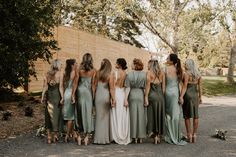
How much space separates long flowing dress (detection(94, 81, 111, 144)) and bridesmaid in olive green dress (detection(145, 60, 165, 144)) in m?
0.94

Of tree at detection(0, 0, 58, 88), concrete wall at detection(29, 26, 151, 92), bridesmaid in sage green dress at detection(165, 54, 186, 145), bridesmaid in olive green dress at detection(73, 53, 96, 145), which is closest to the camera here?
bridesmaid in olive green dress at detection(73, 53, 96, 145)

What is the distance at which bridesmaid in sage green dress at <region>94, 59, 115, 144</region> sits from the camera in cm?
1064

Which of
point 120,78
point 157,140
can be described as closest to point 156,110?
point 157,140

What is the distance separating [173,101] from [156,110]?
473 millimetres

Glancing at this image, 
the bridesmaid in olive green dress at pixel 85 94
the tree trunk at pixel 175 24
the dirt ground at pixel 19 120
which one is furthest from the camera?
the tree trunk at pixel 175 24

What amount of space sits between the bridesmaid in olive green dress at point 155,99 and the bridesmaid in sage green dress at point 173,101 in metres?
0.17

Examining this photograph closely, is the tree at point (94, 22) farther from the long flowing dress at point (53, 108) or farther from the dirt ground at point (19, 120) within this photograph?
the long flowing dress at point (53, 108)

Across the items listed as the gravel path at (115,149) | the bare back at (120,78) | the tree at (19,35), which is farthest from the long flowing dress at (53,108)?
the tree at (19,35)

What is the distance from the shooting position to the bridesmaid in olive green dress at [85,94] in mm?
10617

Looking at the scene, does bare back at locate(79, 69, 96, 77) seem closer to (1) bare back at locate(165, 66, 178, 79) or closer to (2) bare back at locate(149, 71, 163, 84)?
(2) bare back at locate(149, 71, 163, 84)

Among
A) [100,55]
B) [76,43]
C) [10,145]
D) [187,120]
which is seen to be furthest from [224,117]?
[100,55]

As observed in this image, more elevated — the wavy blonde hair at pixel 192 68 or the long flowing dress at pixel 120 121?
the wavy blonde hair at pixel 192 68

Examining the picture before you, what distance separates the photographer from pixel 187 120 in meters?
11.1

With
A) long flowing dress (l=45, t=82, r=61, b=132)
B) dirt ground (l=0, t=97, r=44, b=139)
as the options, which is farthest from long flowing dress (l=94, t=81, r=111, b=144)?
dirt ground (l=0, t=97, r=44, b=139)
